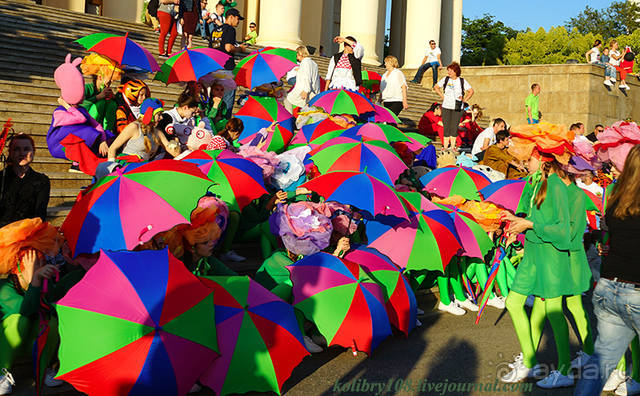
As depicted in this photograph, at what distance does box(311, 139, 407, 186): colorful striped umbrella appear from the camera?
24.5 feet

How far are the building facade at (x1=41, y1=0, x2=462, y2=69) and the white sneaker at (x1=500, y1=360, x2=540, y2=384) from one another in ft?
58.3

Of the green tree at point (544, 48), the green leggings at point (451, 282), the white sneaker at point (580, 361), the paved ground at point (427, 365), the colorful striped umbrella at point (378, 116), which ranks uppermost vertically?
the green tree at point (544, 48)

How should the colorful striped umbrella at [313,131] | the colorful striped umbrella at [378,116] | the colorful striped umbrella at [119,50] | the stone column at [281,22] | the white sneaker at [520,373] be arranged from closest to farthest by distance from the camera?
the white sneaker at [520,373], the colorful striped umbrella at [119,50], the colorful striped umbrella at [313,131], the colorful striped umbrella at [378,116], the stone column at [281,22]

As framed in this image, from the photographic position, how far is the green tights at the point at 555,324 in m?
5.25

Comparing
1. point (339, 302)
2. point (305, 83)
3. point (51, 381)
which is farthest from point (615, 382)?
point (305, 83)

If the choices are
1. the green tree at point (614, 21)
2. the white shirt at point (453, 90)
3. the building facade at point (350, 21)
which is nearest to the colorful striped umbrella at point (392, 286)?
the white shirt at point (453, 90)

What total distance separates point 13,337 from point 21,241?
0.66 m

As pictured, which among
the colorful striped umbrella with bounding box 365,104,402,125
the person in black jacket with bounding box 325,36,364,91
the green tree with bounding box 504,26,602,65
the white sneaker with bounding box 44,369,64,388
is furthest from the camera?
the green tree with bounding box 504,26,602,65

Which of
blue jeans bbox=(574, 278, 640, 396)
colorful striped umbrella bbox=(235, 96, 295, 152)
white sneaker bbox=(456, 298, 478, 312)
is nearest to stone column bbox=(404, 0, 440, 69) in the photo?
colorful striped umbrella bbox=(235, 96, 295, 152)

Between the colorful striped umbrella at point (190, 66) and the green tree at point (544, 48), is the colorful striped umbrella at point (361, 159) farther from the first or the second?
the green tree at point (544, 48)

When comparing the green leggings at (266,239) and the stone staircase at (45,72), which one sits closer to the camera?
the green leggings at (266,239)

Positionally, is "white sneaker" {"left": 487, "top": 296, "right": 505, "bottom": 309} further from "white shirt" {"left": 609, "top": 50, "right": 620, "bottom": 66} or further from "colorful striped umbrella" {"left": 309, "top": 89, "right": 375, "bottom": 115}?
"white shirt" {"left": 609, "top": 50, "right": 620, "bottom": 66}

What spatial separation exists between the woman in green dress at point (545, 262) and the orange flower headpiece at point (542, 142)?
5cm

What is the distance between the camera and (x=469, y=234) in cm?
754
